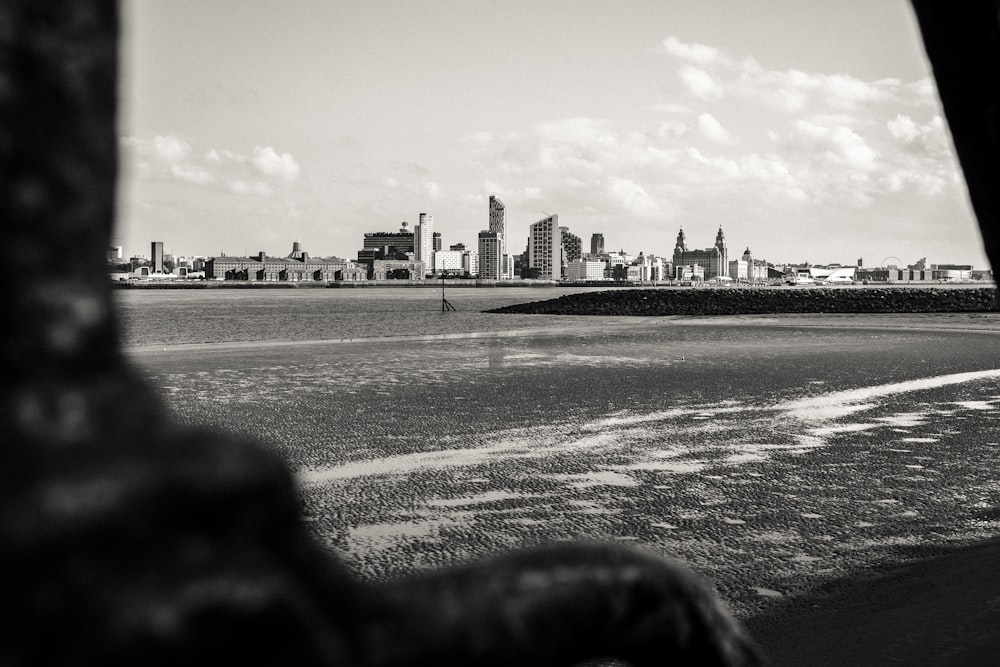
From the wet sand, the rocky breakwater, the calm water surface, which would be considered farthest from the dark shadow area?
the rocky breakwater

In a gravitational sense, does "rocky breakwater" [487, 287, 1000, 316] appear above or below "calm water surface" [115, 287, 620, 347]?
above

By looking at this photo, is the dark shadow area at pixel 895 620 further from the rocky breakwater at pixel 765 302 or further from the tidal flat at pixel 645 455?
the rocky breakwater at pixel 765 302

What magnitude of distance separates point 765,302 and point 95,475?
6629 centimetres

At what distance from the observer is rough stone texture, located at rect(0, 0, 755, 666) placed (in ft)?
2.27

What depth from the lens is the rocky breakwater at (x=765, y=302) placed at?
60781 mm

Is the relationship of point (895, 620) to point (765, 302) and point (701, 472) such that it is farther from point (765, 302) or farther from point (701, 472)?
point (765, 302)

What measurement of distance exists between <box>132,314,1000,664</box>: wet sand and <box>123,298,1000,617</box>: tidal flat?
0.03m

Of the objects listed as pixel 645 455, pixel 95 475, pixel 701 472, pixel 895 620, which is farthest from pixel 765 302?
pixel 95 475

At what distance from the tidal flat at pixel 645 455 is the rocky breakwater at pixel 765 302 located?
40262 millimetres

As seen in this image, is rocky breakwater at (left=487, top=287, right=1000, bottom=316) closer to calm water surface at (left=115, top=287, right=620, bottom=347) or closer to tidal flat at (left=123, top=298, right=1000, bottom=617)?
calm water surface at (left=115, top=287, right=620, bottom=347)

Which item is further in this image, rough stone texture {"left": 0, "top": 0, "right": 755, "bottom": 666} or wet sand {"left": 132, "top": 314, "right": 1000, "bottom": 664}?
wet sand {"left": 132, "top": 314, "right": 1000, "bottom": 664}

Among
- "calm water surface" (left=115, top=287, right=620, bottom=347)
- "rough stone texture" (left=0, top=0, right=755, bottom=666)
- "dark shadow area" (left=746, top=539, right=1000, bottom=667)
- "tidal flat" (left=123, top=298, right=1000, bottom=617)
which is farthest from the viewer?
"calm water surface" (left=115, top=287, right=620, bottom=347)

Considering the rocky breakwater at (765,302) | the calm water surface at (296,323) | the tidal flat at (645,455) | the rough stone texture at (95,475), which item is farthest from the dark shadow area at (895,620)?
the rocky breakwater at (765,302)

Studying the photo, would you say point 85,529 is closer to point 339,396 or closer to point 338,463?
point 338,463
